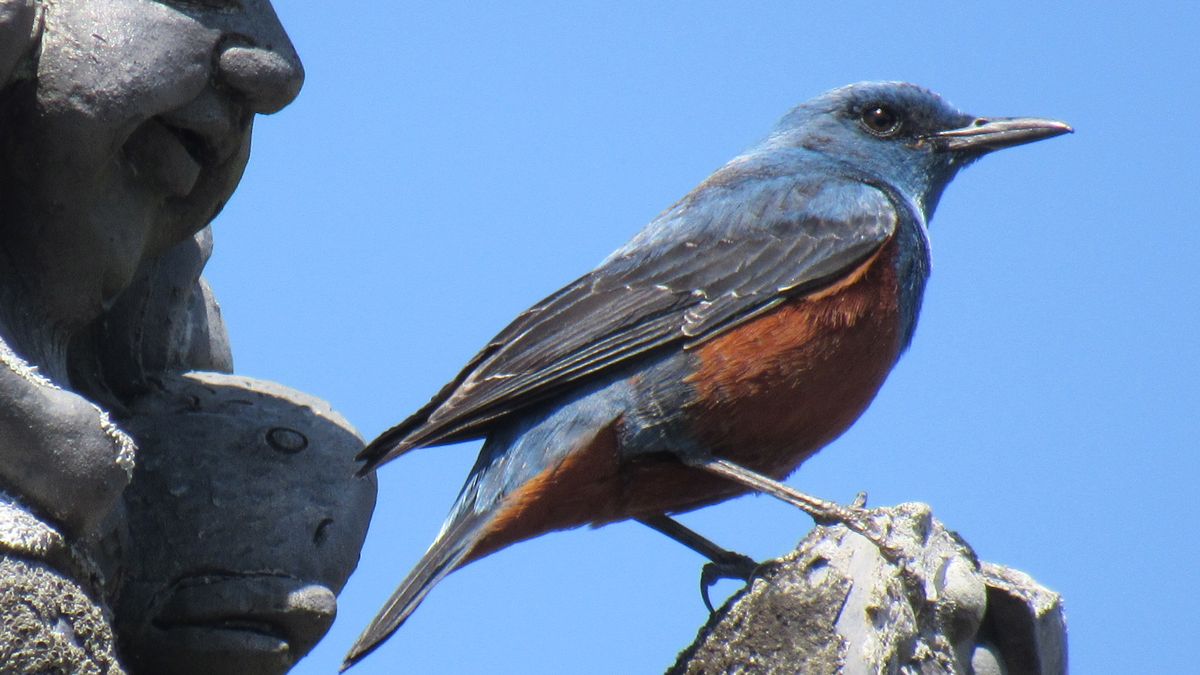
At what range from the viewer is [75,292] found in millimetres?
4348

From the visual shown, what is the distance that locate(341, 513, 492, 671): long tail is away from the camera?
4324 mm

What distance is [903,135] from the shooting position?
686cm

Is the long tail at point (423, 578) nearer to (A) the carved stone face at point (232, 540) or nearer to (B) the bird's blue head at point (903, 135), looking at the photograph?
(A) the carved stone face at point (232, 540)

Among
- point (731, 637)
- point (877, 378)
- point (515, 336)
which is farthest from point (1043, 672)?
point (515, 336)

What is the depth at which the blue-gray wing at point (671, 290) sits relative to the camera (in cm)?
520

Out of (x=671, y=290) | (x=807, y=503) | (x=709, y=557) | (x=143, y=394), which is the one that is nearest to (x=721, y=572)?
(x=709, y=557)

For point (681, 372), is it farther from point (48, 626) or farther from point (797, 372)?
point (48, 626)

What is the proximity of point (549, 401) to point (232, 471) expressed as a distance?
100 cm

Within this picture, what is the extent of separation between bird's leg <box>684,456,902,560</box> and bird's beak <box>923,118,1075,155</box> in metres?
1.94

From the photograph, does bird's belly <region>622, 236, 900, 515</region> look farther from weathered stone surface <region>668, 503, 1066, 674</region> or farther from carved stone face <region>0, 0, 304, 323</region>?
carved stone face <region>0, 0, 304, 323</region>

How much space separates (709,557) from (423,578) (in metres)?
1.16

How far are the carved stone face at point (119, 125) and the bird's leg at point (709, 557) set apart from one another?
1.84 m

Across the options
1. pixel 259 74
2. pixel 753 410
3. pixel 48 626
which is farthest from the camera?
pixel 753 410

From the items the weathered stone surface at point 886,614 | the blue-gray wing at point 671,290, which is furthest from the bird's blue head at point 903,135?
the weathered stone surface at point 886,614
